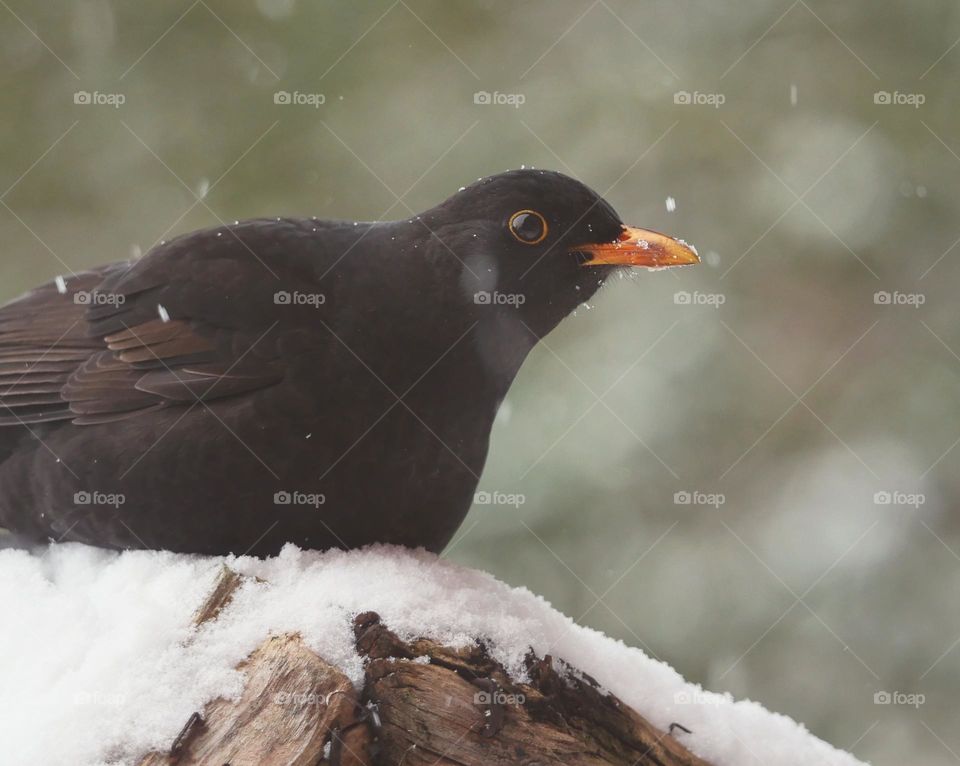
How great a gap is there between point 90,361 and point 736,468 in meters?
3.02

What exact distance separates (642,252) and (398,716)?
5.26 feet

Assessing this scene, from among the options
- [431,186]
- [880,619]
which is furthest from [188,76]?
[880,619]

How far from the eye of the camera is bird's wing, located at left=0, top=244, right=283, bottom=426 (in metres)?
3.08

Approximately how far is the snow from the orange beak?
1.07 m

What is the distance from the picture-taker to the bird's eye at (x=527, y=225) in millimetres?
3098

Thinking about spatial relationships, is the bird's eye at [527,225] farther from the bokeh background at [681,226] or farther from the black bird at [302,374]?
the bokeh background at [681,226]

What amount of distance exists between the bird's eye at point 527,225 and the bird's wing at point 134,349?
0.84 meters

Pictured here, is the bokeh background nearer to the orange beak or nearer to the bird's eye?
the orange beak

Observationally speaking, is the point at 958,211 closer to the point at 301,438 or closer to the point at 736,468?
the point at 736,468

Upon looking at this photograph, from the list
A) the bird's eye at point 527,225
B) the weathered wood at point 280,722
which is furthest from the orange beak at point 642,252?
the weathered wood at point 280,722

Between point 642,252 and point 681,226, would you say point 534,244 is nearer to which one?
point 642,252

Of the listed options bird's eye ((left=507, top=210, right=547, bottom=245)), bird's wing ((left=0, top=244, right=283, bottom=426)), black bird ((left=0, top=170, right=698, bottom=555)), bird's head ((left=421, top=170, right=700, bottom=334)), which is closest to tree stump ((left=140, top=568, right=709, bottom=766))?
black bird ((left=0, top=170, right=698, bottom=555))

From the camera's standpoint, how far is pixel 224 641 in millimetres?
2434

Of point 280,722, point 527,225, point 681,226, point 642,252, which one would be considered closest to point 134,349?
point 527,225
